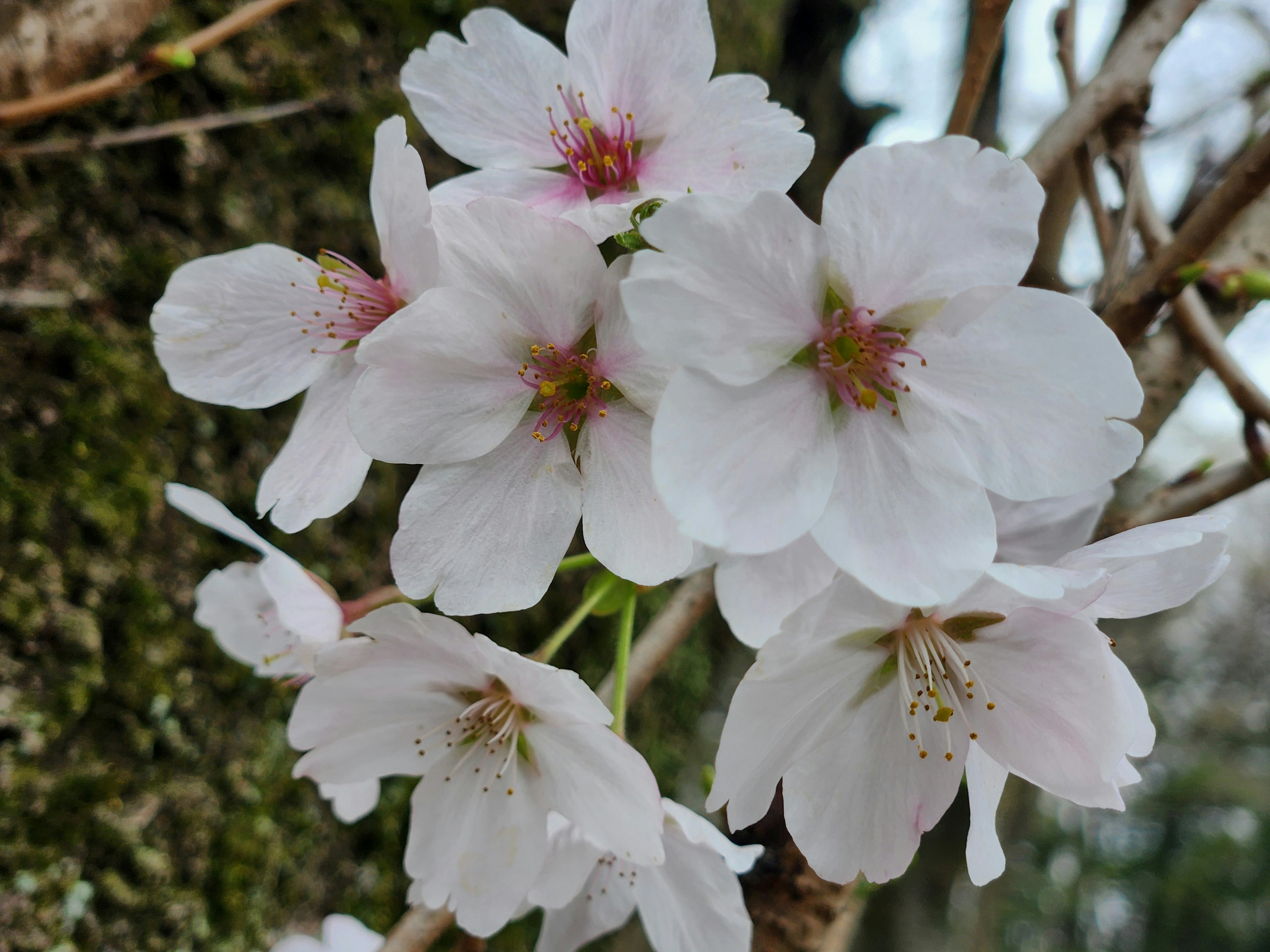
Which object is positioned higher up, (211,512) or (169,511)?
A: (211,512)

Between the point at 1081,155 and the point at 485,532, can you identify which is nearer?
the point at 485,532

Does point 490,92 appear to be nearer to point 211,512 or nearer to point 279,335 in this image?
point 279,335

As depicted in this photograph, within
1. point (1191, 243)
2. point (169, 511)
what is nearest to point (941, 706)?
point (1191, 243)

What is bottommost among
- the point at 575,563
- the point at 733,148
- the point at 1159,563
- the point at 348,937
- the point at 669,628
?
the point at 348,937

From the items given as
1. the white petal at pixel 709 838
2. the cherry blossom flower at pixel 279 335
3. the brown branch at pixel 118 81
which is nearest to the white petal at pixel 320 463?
the cherry blossom flower at pixel 279 335

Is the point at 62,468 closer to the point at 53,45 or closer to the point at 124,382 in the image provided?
the point at 124,382

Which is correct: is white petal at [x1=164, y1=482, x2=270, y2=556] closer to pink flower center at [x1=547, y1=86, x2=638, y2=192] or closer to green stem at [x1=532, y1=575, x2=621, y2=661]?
green stem at [x1=532, y1=575, x2=621, y2=661]

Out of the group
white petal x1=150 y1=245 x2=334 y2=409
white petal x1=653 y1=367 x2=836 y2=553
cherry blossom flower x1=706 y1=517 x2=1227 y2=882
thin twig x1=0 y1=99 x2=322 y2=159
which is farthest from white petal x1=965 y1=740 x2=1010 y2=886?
thin twig x1=0 y1=99 x2=322 y2=159
